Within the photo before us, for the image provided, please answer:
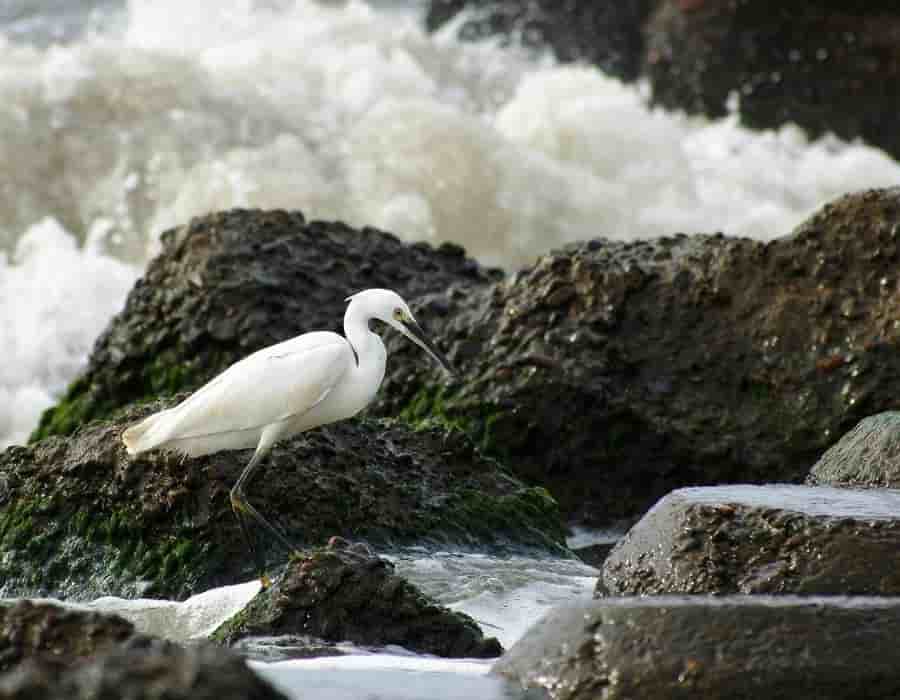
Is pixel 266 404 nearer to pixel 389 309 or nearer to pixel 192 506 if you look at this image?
pixel 192 506

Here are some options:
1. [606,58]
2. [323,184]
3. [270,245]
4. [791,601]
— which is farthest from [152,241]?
[791,601]

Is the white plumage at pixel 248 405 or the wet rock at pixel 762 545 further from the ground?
the white plumage at pixel 248 405

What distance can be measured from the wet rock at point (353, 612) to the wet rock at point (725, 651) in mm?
894

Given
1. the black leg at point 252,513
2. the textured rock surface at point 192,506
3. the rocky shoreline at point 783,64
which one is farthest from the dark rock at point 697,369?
the rocky shoreline at point 783,64

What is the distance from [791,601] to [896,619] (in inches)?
10.9

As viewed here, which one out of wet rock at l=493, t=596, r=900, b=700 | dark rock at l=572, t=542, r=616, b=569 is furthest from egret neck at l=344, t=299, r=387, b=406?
wet rock at l=493, t=596, r=900, b=700

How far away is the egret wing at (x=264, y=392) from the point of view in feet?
23.0

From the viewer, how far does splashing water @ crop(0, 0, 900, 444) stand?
15.2m

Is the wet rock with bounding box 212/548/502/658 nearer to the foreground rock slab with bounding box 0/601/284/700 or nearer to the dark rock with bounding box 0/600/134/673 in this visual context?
the dark rock with bounding box 0/600/134/673

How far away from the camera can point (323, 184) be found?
51.3 feet

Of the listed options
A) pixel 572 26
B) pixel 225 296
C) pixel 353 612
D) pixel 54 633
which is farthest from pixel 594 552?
pixel 572 26

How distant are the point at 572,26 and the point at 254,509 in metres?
15.4

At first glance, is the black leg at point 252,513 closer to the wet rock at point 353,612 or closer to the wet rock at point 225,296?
the wet rock at point 353,612

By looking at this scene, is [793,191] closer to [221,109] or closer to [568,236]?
[568,236]
